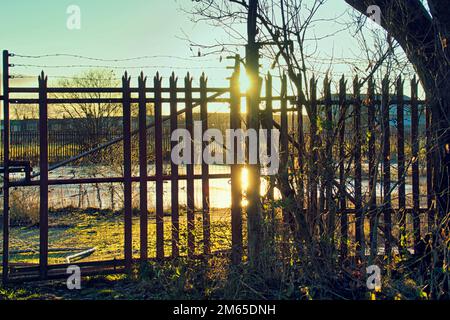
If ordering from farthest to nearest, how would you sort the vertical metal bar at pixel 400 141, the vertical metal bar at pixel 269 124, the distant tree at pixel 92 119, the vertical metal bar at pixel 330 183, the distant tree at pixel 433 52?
the distant tree at pixel 92 119 < the vertical metal bar at pixel 400 141 < the distant tree at pixel 433 52 < the vertical metal bar at pixel 269 124 < the vertical metal bar at pixel 330 183

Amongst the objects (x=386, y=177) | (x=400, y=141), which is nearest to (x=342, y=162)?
(x=386, y=177)

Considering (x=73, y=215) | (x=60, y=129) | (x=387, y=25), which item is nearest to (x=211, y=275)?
(x=387, y=25)

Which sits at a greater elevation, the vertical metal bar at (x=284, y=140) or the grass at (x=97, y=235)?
the vertical metal bar at (x=284, y=140)

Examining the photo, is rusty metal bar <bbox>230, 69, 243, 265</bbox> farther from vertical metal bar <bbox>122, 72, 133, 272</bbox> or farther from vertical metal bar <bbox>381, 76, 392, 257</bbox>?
vertical metal bar <bbox>381, 76, 392, 257</bbox>

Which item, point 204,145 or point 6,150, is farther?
point 204,145

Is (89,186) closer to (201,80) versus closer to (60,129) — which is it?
(60,129)

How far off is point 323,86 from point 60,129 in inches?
377

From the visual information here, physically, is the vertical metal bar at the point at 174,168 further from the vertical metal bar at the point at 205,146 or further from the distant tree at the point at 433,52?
the distant tree at the point at 433,52

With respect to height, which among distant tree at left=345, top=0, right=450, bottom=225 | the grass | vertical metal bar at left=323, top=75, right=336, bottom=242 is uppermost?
distant tree at left=345, top=0, right=450, bottom=225

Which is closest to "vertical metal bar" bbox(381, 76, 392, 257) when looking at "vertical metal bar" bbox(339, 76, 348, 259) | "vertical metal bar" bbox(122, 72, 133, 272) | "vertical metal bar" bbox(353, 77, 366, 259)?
"vertical metal bar" bbox(353, 77, 366, 259)

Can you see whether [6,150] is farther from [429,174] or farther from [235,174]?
[429,174]

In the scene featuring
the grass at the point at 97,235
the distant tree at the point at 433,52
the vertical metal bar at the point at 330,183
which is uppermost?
the distant tree at the point at 433,52

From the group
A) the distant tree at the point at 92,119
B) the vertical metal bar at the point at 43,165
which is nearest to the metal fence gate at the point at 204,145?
the vertical metal bar at the point at 43,165

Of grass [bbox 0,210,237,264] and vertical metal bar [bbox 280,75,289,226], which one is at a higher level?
vertical metal bar [bbox 280,75,289,226]
